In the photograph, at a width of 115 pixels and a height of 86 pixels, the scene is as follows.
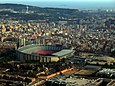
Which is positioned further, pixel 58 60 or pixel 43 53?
pixel 43 53

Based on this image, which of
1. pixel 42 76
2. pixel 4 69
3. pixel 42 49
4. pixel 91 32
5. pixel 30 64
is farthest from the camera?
pixel 91 32

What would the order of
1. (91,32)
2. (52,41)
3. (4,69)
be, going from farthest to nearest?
(91,32) → (52,41) → (4,69)

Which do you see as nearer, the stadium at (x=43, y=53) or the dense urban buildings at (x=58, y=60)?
the dense urban buildings at (x=58, y=60)

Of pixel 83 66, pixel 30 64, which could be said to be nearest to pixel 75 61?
pixel 83 66

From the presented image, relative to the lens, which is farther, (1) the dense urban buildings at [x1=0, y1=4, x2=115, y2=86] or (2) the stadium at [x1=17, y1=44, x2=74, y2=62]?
(2) the stadium at [x1=17, y1=44, x2=74, y2=62]

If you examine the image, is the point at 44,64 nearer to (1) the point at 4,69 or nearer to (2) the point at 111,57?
(1) the point at 4,69

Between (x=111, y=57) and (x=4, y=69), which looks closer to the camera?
(x=4, y=69)

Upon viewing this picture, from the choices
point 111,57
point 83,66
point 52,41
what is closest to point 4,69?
point 83,66
